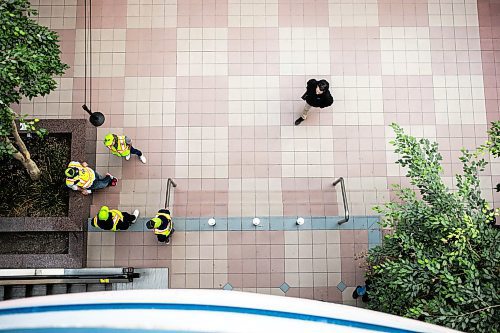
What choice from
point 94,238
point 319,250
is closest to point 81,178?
point 94,238

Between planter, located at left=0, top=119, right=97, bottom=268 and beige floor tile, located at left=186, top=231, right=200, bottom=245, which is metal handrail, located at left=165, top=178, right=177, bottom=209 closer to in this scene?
beige floor tile, located at left=186, top=231, right=200, bottom=245

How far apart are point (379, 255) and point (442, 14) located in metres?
4.53

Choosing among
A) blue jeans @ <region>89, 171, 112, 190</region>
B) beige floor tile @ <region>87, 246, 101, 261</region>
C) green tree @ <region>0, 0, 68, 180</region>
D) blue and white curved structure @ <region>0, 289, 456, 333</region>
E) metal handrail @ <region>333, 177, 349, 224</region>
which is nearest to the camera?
blue and white curved structure @ <region>0, 289, 456, 333</region>

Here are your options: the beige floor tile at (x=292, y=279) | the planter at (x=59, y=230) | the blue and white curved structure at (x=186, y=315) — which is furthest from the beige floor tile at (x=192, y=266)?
the blue and white curved structure at (x=186, y=315)

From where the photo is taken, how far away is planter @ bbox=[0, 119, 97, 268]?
21.3 feet

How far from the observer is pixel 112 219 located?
6410 mm

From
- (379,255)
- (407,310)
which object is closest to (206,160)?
(379,255)

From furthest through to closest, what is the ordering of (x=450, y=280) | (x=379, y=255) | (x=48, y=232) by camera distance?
(x=48, y=232)
(x=379, y=255)
(x=450, y=280)

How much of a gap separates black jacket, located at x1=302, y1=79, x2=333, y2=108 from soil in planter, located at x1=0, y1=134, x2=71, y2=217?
3.72 m

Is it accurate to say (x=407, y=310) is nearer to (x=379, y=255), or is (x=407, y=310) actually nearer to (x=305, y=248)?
(x=379, y=255)

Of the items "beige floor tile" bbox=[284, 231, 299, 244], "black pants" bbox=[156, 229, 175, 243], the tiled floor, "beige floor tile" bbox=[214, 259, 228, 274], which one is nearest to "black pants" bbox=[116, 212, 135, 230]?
the tiled floor

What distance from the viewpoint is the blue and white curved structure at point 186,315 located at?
1.99 meters

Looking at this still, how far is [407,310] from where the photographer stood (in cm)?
466

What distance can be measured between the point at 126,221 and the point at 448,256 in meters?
4.32
